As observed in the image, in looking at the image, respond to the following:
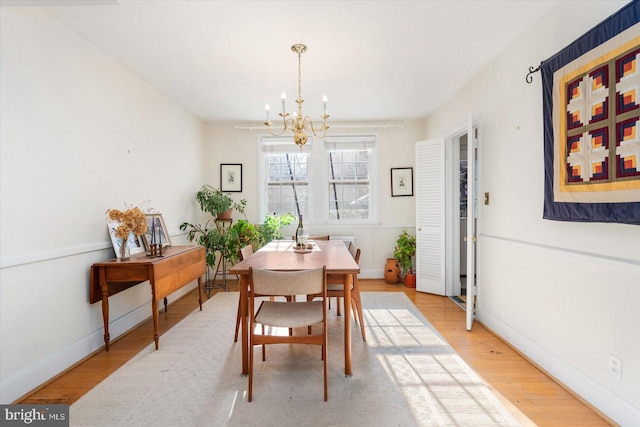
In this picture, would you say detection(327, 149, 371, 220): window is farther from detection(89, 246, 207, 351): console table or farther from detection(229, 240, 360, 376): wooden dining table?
detection(89, 246, 207, 351): console table

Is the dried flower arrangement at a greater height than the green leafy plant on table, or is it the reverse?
the dried flower arrangement

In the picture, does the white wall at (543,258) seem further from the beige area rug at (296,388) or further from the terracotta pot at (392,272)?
the terracotta pot at (392,272)

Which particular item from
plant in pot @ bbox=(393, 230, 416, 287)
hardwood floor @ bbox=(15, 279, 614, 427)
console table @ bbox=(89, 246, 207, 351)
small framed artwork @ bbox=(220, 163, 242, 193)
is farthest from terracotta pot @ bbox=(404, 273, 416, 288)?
console table @ bbox=(89, 246, 207, 351)

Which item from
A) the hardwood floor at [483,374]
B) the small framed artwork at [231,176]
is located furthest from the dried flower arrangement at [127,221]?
the small framed artwork at [231,176]

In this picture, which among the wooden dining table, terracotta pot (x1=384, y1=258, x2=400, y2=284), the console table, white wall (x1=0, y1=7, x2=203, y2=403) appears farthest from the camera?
terracotta pot (x1=384, y1=258, x2=400, y2=284)

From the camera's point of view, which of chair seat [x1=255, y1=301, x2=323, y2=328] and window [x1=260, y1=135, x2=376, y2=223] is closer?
chair seat [x1=255, y1=301, x2=323, y2=328]

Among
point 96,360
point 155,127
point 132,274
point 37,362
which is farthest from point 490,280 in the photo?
point 155,127

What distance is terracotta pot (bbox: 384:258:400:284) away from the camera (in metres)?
4.66

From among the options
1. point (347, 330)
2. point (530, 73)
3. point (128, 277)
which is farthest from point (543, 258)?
point (128, 277)

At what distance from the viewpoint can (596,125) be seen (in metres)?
1.70

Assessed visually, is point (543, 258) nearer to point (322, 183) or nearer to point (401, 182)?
point (401, 182)

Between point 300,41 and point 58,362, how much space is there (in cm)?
314

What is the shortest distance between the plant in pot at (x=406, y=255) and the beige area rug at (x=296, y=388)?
1.74 m

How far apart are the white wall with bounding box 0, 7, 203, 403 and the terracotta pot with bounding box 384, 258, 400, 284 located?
3358 millimetres
